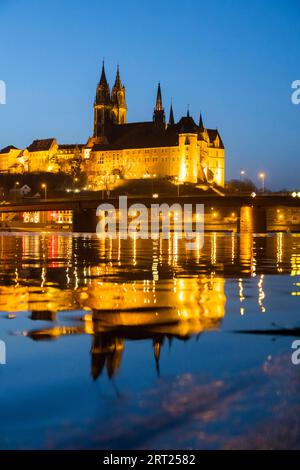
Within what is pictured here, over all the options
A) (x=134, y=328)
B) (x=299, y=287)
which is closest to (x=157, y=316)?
(x=134, y=328)

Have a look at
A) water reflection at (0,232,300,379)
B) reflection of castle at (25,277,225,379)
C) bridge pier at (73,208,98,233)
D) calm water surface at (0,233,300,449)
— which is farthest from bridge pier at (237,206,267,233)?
calm water surface at (0,233,300,449)

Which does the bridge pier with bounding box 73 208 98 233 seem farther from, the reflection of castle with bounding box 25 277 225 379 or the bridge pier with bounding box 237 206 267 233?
the reflection of castle with bounding box 25 277 225 379

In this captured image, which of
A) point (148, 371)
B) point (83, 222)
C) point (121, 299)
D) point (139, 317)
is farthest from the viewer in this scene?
point (83, 222)

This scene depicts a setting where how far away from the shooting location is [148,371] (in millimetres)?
9531

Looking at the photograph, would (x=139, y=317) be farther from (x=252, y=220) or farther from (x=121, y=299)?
(x=252, y=220)

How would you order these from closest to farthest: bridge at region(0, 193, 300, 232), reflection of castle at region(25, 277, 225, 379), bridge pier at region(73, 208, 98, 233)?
reflection of castle at region(25, 277, 225, 379), bridge at region(0, 193, 300, 232), bridge pier at region(73, 208, 98, 233)

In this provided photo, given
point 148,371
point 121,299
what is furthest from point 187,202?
point 148,371

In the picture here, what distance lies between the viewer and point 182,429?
284 inches

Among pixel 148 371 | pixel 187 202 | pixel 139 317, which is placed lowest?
pixel 148 371

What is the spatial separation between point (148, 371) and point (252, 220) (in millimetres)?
91742

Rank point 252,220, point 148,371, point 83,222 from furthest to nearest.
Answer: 1. point 83,222
2. point 252,220
3. point 148,371

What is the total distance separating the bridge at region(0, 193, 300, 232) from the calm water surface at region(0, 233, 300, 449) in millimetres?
72829

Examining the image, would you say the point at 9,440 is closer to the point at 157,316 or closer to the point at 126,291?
the point at 157,316

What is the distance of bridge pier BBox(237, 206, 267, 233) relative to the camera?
97562 mm
